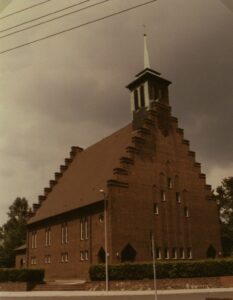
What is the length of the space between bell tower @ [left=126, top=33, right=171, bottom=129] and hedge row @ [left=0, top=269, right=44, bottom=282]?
20.7 m

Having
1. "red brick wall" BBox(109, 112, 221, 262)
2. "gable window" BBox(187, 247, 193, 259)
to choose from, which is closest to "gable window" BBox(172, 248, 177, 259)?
"red brick wall" BBox(109, 112, 221, 262)

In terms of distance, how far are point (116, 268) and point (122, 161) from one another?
41.2ft

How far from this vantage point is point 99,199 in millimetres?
42344

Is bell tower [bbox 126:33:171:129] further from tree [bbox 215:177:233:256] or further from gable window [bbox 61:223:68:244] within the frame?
tree [bbox 215:177:233:256]

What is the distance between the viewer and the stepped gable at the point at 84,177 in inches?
1817

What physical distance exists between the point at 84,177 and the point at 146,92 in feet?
43.2

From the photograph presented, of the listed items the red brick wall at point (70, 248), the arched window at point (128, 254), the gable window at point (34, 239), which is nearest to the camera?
the arched window at point (128, 254)

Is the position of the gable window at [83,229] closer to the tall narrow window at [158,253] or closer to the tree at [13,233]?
the tall narrow window at [158,253]

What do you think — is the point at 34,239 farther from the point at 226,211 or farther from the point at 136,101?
the point at 226,211

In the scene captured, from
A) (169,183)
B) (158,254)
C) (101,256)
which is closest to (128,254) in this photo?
(101,256)

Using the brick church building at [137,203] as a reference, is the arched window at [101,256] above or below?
below

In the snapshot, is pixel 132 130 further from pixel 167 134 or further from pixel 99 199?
pixel 99 199

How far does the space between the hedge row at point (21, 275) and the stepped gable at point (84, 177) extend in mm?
9042

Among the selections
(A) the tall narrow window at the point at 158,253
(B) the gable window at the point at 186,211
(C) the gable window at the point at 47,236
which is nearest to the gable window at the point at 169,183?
(B) the gable window at the point at 186,211
